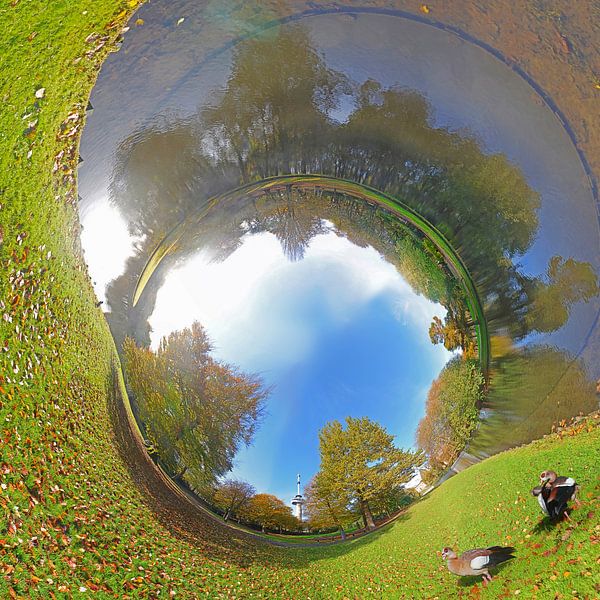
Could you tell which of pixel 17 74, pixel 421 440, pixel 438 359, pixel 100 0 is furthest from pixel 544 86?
pixel 17 74

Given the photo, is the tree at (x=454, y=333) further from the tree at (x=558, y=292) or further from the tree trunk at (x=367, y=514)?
the tree trunk at (x=367, y=514)

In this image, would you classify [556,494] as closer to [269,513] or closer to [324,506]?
[324,506]

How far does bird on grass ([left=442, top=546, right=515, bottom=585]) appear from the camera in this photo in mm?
2566

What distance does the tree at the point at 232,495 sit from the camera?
309cm

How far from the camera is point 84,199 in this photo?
3.01 meters

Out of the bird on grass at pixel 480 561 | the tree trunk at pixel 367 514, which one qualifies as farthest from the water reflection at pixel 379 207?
the bird on grass at pixel 480 561

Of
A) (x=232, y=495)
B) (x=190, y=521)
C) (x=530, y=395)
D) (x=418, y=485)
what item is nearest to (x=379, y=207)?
(x=530, y=395)

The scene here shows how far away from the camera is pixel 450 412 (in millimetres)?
3174

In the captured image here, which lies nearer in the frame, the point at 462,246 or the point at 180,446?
the point at 180,446

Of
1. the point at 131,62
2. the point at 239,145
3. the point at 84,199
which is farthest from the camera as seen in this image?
the point at 239,145

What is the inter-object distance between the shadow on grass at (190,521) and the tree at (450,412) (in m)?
0.51

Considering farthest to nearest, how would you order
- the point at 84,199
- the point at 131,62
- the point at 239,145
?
the point at 239,145, the point at 84,199, the point at 131,62

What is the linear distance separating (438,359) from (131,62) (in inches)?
97.5

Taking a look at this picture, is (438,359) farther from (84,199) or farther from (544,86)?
(84,199)
